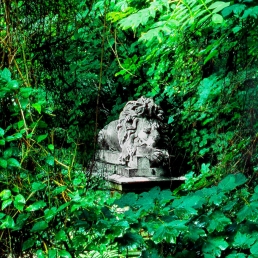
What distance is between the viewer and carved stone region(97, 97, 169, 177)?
7379mm

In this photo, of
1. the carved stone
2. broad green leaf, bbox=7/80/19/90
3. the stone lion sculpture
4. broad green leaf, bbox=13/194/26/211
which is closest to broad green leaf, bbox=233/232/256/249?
Result: broad green leaf, bbox=13/194/26/211

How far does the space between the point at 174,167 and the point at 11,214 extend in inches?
215

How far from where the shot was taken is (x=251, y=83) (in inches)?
167

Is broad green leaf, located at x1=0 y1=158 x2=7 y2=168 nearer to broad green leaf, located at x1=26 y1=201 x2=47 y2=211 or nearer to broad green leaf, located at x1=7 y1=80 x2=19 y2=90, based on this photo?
broad green leaf, located at x1=26 y1=201 x2=47 y2=211

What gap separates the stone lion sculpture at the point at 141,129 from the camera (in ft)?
24.8

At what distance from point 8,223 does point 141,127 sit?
5.65 meters

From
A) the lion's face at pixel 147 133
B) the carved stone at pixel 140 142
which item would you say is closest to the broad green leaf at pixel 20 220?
the carved stone at pixel 140 142

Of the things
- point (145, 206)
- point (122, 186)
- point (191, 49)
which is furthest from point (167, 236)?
point (122, 186)

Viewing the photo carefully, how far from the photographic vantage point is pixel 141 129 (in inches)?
304

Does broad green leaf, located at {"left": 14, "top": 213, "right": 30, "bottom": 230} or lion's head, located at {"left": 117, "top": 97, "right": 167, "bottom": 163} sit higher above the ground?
broad green leaf, located at {"left": 14, "top": 213, "right": 30, "bottom": 230}

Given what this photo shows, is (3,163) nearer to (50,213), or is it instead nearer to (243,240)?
(50,213)

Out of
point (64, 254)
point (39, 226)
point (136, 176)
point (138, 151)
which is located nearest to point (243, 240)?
Result: point (64, 254)

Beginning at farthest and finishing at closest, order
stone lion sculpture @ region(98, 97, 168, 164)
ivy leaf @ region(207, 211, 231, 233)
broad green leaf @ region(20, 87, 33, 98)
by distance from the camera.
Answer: stone lion sculpture @ region(98, 97, 168, 164) → ivy leaf @ region(207, 211, 231, 233) → broad green leaf @ region(20, 87, 33, 98)

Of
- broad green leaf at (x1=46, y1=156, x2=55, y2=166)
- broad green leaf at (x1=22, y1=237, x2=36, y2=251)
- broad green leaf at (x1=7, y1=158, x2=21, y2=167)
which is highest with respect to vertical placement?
broad green leaf at (x1=7, y1=158, x2=21, y2=167)
